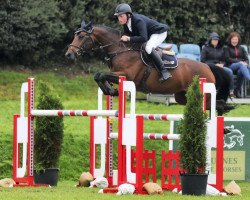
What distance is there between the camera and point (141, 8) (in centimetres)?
2614

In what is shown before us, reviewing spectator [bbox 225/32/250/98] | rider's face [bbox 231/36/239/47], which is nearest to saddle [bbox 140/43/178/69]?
rider's face [bbox 231/36/239/47]

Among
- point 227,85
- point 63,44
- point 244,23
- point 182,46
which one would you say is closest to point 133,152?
point 227,85

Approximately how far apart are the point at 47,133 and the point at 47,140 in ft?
0.38

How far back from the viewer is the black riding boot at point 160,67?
16.1m

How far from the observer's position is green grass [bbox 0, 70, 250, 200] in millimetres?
13381

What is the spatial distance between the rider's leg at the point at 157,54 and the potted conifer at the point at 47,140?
174cm

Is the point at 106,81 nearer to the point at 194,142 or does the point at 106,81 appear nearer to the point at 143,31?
the point at 143,31

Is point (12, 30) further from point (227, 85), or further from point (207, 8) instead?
point (227, 85)

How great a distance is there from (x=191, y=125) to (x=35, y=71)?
12.4 meters

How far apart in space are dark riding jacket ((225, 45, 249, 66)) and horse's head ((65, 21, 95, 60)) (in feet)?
21.5

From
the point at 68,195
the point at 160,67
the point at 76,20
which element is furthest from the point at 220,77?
the point at 76,20

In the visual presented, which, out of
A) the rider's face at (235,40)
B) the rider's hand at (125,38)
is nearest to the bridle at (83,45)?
the rider's hand at (125,38)

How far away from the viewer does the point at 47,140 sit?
14.9 meters

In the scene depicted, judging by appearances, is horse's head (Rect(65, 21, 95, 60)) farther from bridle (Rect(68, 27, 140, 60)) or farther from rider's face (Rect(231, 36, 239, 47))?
rider's face (Rect(231, 36, 239, 47))
